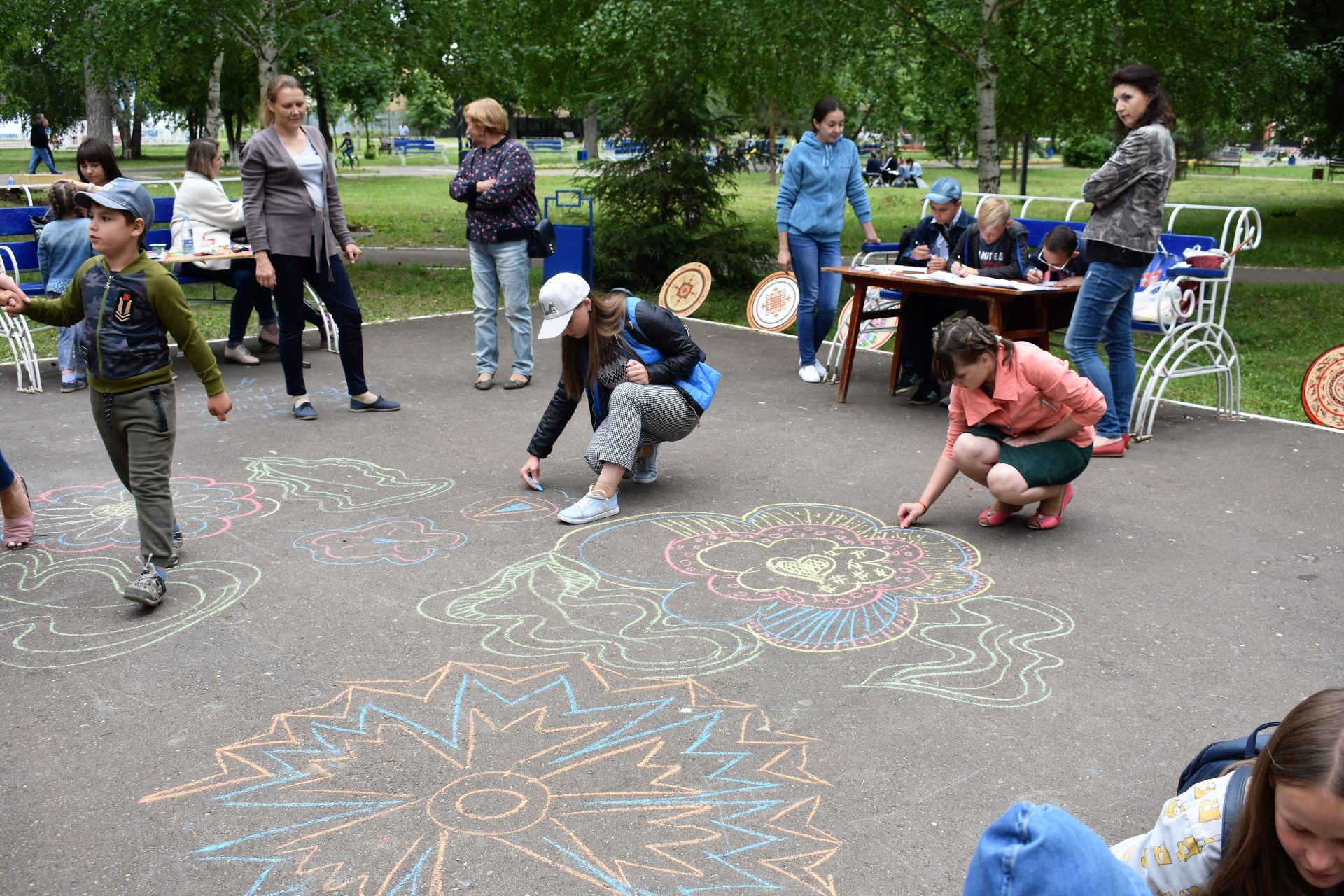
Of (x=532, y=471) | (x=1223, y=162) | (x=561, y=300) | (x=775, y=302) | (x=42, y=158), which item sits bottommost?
(x=532, y=471)

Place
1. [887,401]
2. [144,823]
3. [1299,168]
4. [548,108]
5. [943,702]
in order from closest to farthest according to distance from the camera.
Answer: [144,823]
[943,702]
[887,401]
[548,108]
[1299,168]

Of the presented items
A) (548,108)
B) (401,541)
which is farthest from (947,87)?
(401,541)

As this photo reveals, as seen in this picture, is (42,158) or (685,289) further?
(42,158)

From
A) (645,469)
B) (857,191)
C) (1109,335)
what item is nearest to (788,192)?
(857,191)

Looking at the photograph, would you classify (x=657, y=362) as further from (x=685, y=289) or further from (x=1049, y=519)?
(x=685, y=289)

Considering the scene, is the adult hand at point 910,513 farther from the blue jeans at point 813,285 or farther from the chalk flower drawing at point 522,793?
the blue jeans at point 813,285

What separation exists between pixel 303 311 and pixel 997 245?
4.13 m

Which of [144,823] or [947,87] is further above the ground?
[947,87]

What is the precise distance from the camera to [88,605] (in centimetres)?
411

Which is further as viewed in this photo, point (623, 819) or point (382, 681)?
point (382, 681)

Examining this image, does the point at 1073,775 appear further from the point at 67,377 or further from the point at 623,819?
the point at 67,377

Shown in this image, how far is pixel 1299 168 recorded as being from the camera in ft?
167

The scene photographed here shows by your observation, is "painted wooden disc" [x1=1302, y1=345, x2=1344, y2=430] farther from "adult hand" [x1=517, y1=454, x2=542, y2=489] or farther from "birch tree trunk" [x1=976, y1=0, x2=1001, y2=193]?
"birch tree trunk" [x1=976, y1=0, x2=1001, y2=193]

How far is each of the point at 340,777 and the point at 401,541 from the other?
6.05 feet
